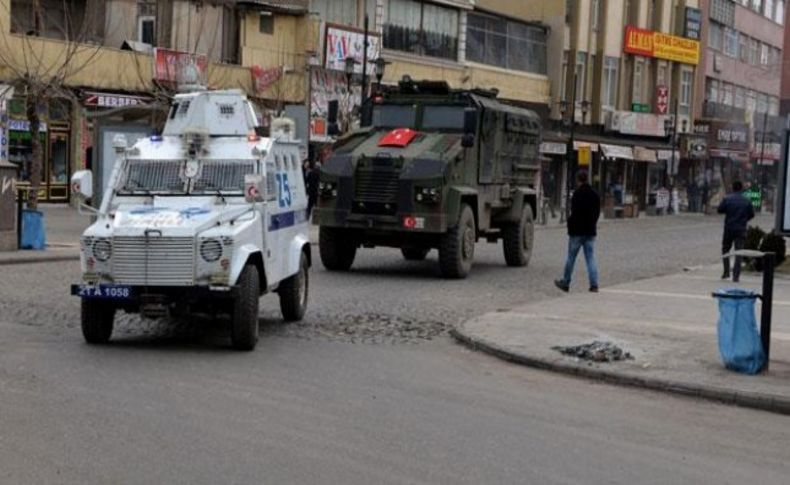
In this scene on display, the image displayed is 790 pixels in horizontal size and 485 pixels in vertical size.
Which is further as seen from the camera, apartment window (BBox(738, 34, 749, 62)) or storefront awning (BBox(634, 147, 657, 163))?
apartment window (BBox(738, 34, 749, 62))

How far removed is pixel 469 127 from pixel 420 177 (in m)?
1.57

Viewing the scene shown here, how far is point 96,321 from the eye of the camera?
10.9 m

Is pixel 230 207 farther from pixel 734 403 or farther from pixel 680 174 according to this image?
pixel 680 174

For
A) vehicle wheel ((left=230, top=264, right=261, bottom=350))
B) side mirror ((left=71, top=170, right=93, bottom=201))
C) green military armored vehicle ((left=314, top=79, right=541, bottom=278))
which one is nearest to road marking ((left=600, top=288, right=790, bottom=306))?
green military armored vehicle ((left=314, top=79, right=541, bottom=278))

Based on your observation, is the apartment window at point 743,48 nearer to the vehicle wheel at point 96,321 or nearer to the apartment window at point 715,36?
the apartment window at point 715,36

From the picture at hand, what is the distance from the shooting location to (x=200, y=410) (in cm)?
812

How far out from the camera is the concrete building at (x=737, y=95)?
6919cm

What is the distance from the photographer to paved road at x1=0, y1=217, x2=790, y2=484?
21.9 feet

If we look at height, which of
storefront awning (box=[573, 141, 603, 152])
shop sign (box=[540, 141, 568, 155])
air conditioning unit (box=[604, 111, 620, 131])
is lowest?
shop sign (box=[540, 141, 568, 155])

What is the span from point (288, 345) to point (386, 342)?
4.22 feet

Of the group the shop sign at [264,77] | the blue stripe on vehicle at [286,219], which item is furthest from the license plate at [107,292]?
the shop sign at [264,77]

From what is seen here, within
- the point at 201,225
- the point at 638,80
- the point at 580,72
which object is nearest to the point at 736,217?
the point at 201,225

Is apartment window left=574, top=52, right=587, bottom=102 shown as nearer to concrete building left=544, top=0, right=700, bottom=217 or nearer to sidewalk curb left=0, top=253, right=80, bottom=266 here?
concrete building left=544, top=0, right=700, bottom=217

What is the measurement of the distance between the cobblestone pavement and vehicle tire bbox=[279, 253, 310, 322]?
0.63 feet
